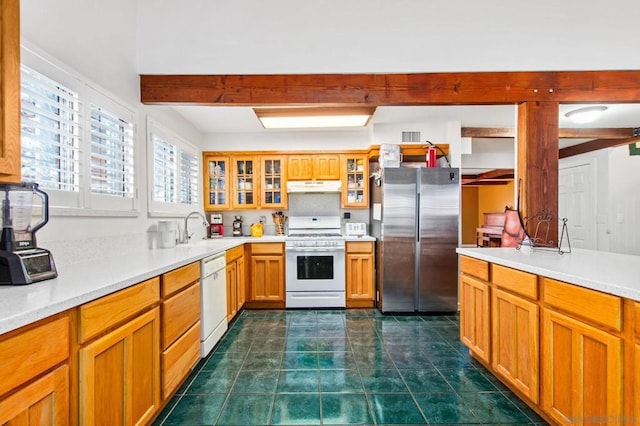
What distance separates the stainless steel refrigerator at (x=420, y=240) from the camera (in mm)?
3615

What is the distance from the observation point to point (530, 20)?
2553 millimetres

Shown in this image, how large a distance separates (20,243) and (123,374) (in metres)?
0.74

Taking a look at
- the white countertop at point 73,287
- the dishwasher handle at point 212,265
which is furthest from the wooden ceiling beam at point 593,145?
the white countertop at point 73,287

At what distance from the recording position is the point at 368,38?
8.50 feet

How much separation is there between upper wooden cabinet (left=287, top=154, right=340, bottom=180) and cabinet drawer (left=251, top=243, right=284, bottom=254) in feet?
3.27

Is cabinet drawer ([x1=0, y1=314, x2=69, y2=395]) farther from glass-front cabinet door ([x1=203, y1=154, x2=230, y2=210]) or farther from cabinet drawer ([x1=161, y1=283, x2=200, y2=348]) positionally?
glass-front cabinet door ([x1=203, y1=154, x2=230, y2=210])

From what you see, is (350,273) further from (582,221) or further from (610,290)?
(582,221)

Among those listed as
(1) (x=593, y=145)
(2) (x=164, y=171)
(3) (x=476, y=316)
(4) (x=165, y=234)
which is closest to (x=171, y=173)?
(2) (x=164, y=171)

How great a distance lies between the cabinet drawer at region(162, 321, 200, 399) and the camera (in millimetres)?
1804

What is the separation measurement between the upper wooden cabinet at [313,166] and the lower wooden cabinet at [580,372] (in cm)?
305

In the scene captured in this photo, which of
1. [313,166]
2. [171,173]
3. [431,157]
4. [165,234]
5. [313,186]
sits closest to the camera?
[165,234]

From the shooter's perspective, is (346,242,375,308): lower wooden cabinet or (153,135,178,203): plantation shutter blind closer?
(153,135,178,203): plantation shutter blind

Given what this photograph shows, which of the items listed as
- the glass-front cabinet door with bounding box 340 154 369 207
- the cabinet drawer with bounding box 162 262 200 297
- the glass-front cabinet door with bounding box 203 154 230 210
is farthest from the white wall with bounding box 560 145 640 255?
the cabinet drawer with bounding box 162 262 200 297

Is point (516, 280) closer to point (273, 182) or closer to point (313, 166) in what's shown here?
point (313, 166)
